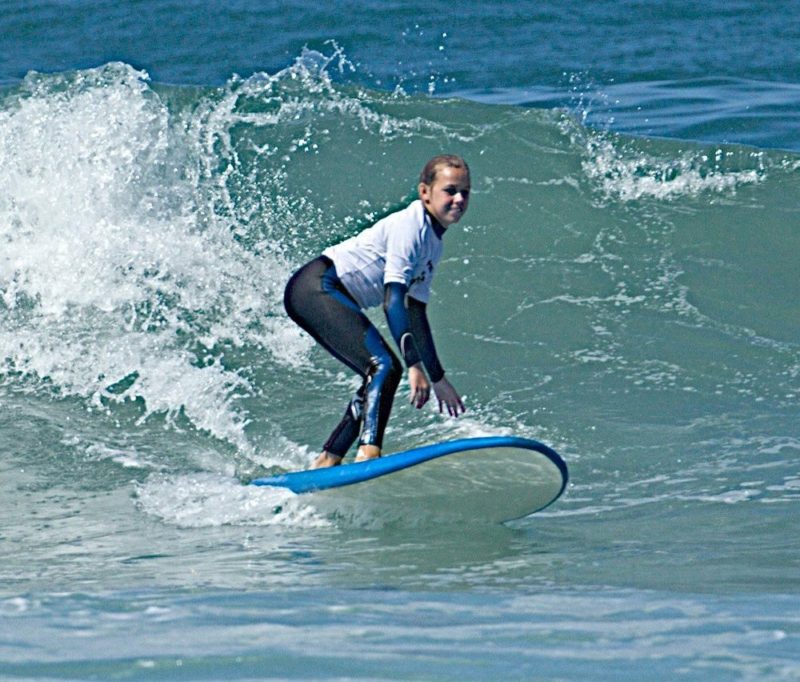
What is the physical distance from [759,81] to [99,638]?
12464mm

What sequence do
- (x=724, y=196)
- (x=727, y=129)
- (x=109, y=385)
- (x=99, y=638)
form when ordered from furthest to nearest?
(x=727, y=129), (x=724, y=196), (x=109, y=385), (x=99, y=638)

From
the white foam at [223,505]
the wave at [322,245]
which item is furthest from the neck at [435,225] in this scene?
the wave at [322,245]

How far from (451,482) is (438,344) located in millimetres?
3439

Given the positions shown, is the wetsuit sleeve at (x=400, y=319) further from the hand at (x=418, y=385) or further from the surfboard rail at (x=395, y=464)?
the surfboard rail at (x=395, y=464)

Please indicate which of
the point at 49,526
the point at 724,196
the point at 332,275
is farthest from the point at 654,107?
the point at 49,526

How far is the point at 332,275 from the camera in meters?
5.68

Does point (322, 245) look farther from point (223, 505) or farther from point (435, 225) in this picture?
point (435, 225)

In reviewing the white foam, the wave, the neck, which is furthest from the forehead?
the wave

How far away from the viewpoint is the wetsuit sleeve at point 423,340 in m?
5.35

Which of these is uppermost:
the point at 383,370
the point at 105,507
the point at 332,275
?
the point at 332,275

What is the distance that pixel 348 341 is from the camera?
5.58 metres

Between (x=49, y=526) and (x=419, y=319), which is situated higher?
(x=419, y=319)

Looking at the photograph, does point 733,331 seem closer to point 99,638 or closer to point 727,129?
point 727,129

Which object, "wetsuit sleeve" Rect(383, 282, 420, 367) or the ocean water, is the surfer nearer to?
"wetsuit sleeve" Rect(383, 282, 420, 367)
